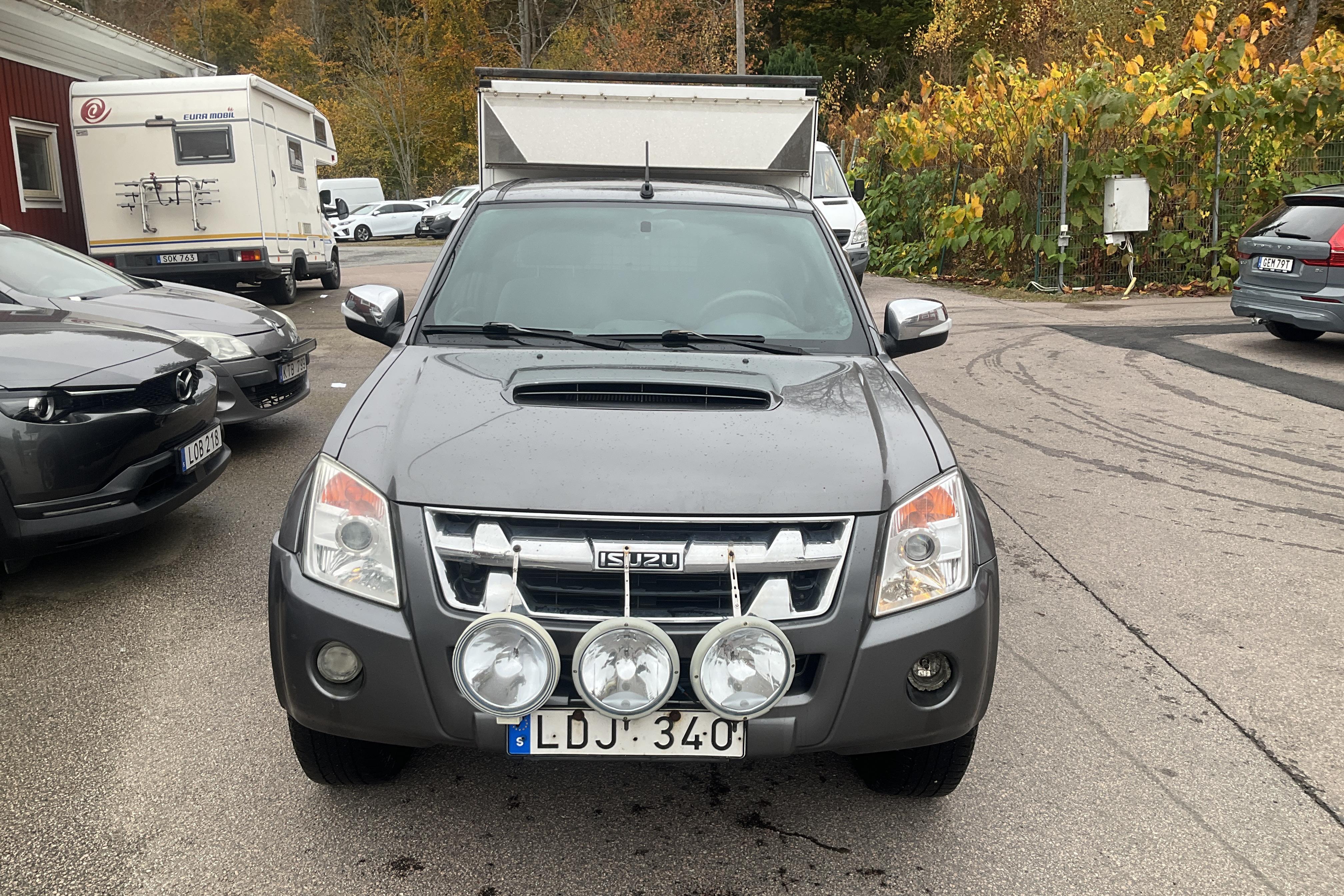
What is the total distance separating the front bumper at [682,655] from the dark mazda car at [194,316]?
435 cm

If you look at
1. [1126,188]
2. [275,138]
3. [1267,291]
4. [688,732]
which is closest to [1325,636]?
[688,732]

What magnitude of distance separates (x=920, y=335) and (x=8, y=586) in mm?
3943

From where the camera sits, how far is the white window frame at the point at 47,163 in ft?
49.0

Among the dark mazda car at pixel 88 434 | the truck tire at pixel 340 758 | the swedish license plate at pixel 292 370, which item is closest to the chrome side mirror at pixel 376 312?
the dark mazda car at pixel 88 434

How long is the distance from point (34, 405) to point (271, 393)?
274cm

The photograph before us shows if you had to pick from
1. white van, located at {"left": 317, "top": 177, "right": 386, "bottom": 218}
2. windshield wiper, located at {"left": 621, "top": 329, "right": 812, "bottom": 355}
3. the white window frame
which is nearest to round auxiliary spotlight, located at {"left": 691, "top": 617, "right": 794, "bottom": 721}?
windshield wiper, located at {"left": 621, "top": 329, "right": 812, "bottom": 355}

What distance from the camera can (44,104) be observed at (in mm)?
15734

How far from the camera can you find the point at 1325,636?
167 inches

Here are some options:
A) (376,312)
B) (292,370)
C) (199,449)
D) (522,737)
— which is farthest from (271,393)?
(522,737)

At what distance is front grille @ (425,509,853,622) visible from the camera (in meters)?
2.51

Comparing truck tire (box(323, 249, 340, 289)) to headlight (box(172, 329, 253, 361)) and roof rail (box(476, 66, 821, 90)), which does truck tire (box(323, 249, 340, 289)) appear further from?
headlight (box(172, 329, 253, 361))

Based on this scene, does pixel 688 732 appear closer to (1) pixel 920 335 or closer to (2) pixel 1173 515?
(1) pixel 920 335

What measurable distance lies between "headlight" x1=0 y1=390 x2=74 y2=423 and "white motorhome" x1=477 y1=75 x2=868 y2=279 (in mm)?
4024

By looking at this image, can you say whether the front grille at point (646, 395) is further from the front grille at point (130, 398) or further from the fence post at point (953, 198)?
the fence post at point (953, 198)
